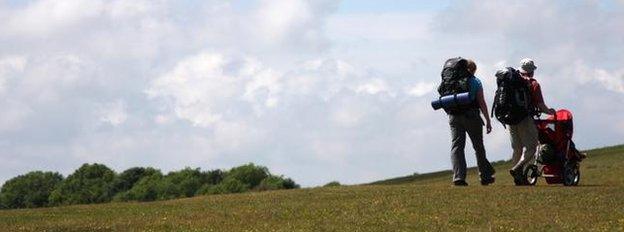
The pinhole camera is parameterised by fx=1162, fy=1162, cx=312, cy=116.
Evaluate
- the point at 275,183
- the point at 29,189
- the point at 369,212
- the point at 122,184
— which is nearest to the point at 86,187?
the point at 122,184

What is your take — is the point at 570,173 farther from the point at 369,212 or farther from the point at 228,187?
the point at 228,187

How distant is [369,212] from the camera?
20.2 meters

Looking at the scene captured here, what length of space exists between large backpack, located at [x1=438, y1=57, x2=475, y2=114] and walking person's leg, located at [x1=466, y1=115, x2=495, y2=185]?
39cm

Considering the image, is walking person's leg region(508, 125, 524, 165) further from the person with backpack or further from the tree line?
the tree line

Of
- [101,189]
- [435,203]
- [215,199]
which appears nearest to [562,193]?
[435,203]

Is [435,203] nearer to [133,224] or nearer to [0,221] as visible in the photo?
[133,224]

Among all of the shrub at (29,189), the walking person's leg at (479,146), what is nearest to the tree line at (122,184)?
the shrub at (29,189)

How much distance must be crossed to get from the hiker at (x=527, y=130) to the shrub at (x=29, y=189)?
9354cm

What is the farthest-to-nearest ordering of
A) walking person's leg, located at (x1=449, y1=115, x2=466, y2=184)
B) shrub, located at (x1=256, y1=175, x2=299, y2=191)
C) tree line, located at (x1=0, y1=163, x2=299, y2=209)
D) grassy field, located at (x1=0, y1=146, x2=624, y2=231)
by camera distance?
tree line, located at (x1=0, y1=163, x2=299, y2=209)
shrub, located at (x1=256, y1=175, x2=299, y2=191)
walking person's leg, located at (x1=449, y1=115, x2=466, y2=184)
grassy field, located at (x1=0, y1=146, x2=624, y2=231)

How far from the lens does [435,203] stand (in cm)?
2109

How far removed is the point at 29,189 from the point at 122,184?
33.4ft

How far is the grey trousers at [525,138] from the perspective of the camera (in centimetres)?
2570

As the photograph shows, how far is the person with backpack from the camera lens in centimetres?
2594

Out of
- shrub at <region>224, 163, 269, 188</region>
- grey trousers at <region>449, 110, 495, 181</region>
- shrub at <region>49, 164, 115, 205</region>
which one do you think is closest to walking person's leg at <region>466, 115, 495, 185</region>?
grey trousers at <region>449, 110, 495, 181</region>
